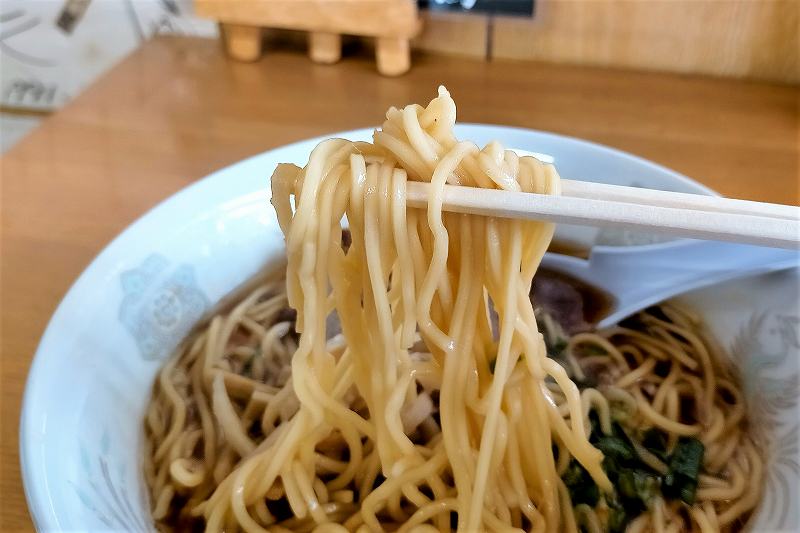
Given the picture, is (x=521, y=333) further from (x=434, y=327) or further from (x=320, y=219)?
(x=320, y=219)

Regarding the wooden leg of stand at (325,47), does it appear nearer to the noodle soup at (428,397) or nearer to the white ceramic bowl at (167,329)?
the white ceramic bowl at (167,329)

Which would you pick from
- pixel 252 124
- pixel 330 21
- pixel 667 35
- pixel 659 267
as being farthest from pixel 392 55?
pixel 659 267

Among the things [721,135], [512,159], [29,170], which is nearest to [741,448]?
[512,159]

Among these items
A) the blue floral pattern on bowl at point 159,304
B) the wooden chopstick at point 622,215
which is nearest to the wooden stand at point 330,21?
the blue floral pattern on bowl at point 159,304

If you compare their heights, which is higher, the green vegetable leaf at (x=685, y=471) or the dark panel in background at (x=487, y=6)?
the dark panel in background at (x=487, y=6)

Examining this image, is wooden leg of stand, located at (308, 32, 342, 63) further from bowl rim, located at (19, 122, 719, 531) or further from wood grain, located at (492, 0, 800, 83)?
bowl rim, located at (19, 122, 719, 531)

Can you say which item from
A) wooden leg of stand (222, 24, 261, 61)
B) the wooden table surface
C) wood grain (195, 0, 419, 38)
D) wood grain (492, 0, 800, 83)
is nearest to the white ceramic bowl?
the wooden table surface

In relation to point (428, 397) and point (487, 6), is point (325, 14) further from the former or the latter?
point (428, 397)
